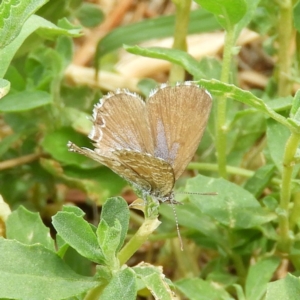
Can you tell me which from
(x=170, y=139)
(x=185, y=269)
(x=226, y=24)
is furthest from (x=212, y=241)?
(x=226, y=24)

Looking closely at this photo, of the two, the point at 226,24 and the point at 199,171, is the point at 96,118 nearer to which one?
the point at 226,24

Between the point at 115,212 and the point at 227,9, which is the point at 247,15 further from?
the point at 115,212

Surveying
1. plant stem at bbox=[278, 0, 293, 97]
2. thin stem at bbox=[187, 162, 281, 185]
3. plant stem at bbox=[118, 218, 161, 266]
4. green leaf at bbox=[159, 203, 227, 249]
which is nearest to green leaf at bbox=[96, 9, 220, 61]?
plant stem at bbox=[278, 0, 293, 97]

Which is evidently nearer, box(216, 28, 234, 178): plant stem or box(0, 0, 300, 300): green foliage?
box(0, 0, 300, 300): green foliage

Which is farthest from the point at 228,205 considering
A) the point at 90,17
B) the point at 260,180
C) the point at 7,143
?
the point at 90,17

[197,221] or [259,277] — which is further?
[197,221]

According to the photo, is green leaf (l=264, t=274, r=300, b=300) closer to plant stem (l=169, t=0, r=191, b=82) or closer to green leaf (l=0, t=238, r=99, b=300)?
green leaf (l=0, t=238, r=99, b=300)

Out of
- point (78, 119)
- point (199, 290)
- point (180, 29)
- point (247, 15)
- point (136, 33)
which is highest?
point (247, 15)
